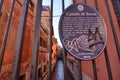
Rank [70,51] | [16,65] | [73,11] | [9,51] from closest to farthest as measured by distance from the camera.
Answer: [16,65] → [70,51] → [73,11] → [9,51]

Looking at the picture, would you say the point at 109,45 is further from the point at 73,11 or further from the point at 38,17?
the point at 38,17

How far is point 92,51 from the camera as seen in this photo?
36.5 inches

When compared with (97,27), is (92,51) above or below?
below

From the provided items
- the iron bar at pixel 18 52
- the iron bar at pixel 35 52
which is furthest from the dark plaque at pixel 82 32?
the iron bar at pixel 18 52

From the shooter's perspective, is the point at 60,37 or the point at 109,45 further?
the point at 109,45

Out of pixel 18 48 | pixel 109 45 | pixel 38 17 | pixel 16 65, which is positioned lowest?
pixel 16 65

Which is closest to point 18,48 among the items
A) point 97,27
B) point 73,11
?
point 73,11

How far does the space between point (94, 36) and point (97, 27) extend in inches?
3.7

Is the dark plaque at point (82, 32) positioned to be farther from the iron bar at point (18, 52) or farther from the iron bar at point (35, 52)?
the iron bar at point (18, 52)

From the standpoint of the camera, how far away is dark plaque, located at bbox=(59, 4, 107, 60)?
92 cm

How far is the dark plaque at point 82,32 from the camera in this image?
921 millimetres

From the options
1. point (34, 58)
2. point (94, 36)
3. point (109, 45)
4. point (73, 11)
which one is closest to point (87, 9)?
point (73, 11)

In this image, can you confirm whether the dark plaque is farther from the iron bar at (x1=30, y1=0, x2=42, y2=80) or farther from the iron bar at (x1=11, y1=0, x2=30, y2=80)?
the iron bar at (x1=11, y1=0, x2=30, y2=80)

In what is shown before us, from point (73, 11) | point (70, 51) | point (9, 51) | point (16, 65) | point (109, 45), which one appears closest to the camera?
point (16, 65)
